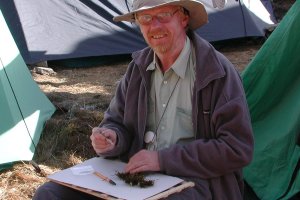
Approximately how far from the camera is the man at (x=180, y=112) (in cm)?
171

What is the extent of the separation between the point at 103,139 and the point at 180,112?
297 mm

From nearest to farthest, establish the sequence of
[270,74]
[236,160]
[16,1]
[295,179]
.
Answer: [236,160] → [295,179] → [270,74] → [16,1]

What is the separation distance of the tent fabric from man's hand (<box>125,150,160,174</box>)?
950 mm

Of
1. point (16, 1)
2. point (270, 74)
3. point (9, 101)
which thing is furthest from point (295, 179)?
point (16, 1)

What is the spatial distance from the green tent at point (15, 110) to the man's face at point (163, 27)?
166 cm

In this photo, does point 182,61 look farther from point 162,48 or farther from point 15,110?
point 15,110

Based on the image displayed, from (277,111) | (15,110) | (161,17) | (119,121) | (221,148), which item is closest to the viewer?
(221,148)

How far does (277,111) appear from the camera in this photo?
2.76 metres

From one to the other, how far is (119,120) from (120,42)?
14.4 ft

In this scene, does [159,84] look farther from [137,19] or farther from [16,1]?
[16,1]

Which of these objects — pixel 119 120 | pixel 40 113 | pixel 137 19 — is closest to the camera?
pixel 137 19

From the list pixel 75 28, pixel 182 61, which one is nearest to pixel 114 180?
pixel 182 61

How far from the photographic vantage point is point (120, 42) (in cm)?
632

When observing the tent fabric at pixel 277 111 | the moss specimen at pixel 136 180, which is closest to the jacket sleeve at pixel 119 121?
the moss specimen at pixel 136 180
